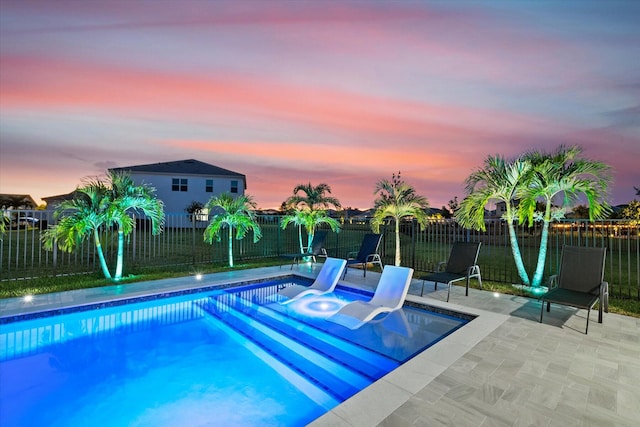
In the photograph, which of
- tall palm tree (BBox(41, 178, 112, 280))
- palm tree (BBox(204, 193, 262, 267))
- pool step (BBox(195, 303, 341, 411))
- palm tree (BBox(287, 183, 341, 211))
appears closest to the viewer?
pool step (BBox(195, 303, 341, 411))

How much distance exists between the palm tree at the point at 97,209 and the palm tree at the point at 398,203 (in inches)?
275

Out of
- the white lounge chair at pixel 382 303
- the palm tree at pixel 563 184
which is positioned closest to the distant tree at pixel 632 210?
the palm tree at pixel 563 184

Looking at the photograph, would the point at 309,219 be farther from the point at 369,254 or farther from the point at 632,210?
the point at 632,210

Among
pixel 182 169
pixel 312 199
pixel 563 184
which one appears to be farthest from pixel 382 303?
pixel 182 169

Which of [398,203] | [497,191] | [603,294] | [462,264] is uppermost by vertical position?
[497,191]

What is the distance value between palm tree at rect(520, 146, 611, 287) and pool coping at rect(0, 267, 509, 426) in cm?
305

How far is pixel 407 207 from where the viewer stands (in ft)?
33.7

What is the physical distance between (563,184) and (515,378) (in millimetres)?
5531

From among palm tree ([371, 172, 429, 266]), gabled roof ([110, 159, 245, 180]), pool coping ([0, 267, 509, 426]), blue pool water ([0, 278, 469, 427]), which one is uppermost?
gabled roof ([110, 159, 245, 180])

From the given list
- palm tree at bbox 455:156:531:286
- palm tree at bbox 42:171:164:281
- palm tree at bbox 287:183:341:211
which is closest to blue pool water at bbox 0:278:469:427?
palm tree at bbox 42:171:164:281

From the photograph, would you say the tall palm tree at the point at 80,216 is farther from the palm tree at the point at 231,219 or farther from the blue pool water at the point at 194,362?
the palm tree at the point at 231,219

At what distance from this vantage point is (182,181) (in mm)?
29438

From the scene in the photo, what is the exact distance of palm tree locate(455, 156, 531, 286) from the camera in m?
7.45

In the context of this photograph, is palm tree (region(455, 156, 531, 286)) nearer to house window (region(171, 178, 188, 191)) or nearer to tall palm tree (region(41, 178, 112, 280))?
tall palm tree (region(41, 178, 112, 280))
